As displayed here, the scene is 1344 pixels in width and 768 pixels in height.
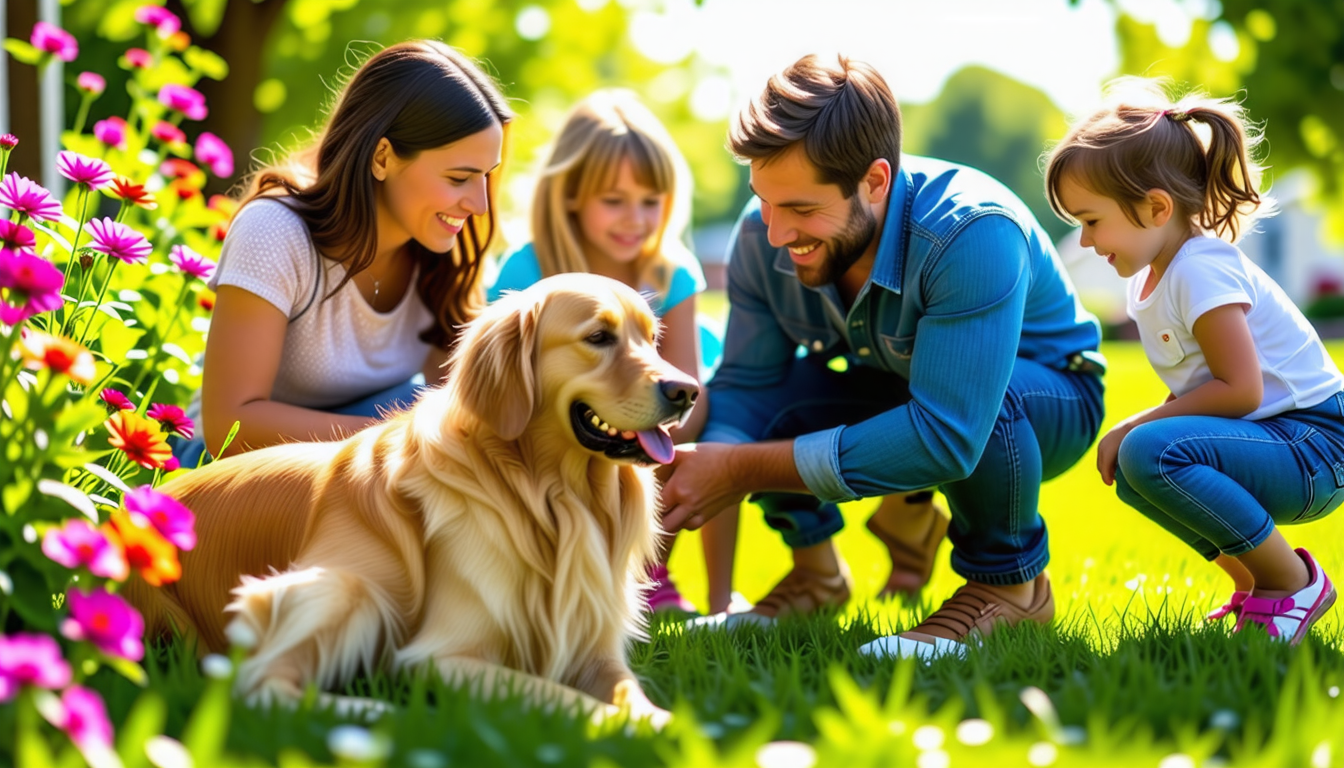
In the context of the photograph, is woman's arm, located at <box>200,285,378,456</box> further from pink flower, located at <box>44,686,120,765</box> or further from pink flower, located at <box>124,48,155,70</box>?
pink flower, located at <box>44,686,120,765</box>

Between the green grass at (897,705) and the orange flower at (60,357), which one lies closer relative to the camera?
the green grass at (897,705)

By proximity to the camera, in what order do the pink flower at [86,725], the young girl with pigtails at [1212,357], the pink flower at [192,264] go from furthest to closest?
the pink flower at [192,264] → the young girl with pigtails at [1212,357] → the pink flower at [86,725]

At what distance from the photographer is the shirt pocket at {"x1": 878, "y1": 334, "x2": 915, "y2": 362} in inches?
158

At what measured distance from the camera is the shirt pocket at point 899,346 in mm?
4016

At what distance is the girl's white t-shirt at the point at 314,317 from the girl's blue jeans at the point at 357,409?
0.03 m

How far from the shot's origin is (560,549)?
10.2 ft

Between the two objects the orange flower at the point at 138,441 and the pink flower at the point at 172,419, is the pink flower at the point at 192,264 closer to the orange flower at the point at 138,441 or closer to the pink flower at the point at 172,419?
the pink flower at the point at 172,419

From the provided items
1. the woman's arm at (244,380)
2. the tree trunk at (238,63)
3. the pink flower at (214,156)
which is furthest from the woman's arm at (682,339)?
the tree trunk at (238,63)

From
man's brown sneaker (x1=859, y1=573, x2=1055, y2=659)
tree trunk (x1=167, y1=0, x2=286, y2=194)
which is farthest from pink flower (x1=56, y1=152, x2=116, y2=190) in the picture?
tree trunk (x1=167, y1=0, x2=286, y2=194)

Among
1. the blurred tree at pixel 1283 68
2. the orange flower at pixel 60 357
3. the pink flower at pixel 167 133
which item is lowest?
the orange flower at pixel 60 357

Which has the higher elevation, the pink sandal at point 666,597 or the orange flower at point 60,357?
the orange flower at point 60,357

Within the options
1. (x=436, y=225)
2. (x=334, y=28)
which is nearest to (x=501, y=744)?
(x=436, y=225)

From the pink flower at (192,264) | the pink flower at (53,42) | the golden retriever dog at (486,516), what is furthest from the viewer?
the pink flower at (53,42)

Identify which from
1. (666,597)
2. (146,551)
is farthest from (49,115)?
(146,551)
